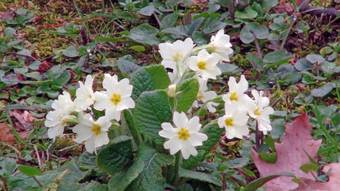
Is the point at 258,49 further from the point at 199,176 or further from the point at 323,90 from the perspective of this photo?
the point at 199,176

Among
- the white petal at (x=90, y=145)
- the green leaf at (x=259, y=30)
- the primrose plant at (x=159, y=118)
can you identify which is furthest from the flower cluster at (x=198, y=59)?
the green leaf at (x=259, y=30)

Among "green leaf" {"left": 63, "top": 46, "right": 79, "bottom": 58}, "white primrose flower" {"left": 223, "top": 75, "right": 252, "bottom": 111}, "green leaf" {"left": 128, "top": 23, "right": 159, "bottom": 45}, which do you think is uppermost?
"white primrose flower" {"left": 223, "top": 75, "right": 252, "bottom": 111}

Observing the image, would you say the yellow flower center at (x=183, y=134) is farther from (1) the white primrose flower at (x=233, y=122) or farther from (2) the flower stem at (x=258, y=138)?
(2) the flower stem at (x=258, y=138)

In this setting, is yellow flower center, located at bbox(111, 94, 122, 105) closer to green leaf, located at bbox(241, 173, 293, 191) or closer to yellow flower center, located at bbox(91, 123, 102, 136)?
yellow flower center, located at bbox(91, 123, 102, 136)

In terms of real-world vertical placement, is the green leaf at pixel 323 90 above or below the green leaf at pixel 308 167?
below

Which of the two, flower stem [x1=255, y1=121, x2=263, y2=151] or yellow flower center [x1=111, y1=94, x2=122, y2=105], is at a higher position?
yellow flower center [x1=111, y1=94, x2=122, y2=105]

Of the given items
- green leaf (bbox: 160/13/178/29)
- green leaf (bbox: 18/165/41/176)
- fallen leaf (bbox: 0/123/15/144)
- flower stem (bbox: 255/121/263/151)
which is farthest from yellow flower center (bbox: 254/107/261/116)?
green leaf (bbox: 160/13/178/29)

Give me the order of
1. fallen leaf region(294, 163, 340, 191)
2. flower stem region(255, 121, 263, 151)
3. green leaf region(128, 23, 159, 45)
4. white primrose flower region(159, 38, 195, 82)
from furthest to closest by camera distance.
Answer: green leaf region(128, 23, 159, 45)
flower stem region(255, 121, 263, 151)
fallen leaf region(294, 163, 340, 191)
white primrose flower region(159, 38, 195, 82)

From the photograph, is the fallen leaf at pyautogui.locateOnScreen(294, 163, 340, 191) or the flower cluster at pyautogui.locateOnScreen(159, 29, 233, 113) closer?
the flower cluster at pyautogui.locateOnScreen(159, 29, 233, 113)
